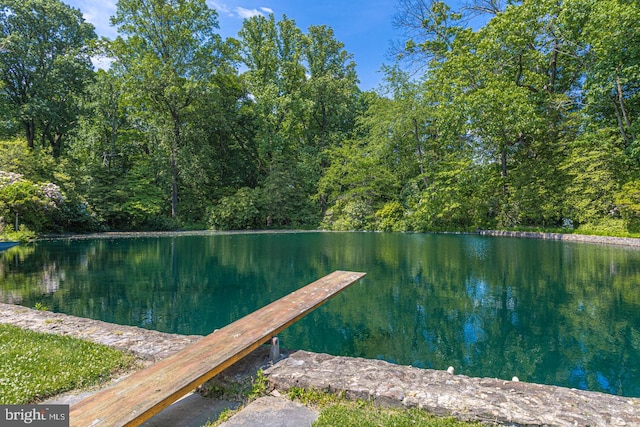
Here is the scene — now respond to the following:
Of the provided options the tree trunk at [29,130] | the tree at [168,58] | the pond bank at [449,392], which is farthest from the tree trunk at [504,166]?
the tree trunk at [29,130]

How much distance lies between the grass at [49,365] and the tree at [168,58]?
19909mm

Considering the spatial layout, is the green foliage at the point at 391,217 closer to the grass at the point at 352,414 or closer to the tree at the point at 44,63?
the grass at the point at 352,414

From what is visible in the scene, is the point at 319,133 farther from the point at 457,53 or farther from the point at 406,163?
the point at 457,53

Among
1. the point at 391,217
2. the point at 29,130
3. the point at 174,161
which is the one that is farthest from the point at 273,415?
the point at 29,130

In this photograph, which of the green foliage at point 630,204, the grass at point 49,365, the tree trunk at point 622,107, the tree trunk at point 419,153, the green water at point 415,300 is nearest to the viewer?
the grass at point 49,365

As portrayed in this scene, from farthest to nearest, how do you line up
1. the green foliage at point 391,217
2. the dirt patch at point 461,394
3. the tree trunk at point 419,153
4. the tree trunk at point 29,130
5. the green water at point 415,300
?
the tree trunk at point 419,153, the tree trunk at point 29,130, the green foliage at point 391,217, the green water at point 415,300, the dirt patch at point 461,394

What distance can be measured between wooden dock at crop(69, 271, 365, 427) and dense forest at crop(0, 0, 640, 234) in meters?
13.8

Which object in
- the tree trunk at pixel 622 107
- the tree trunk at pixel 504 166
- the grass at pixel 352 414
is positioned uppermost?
the tree trunk at pixel 622 107

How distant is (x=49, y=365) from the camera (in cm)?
272

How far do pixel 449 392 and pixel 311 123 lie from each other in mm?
27155

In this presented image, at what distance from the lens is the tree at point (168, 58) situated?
67.9 ft

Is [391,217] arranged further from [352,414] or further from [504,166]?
[352,414]

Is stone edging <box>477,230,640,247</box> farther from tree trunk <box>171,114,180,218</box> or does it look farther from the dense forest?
tree trunk <box>171,114,180,218</box>

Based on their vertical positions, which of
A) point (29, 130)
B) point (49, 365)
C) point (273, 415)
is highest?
point (29, 130)
